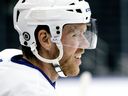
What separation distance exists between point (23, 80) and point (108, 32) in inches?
208

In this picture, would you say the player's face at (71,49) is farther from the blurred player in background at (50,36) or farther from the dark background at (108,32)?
the dark background at (108,32)

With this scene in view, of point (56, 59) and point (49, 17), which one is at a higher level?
point (49, 17)

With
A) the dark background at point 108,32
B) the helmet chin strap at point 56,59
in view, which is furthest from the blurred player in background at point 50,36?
the dark background at point 108,32

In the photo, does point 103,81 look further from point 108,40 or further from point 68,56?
point 68,56

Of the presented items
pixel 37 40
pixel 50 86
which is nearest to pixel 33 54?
pixel 37 40

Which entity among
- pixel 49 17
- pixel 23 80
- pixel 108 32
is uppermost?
pixel 49 17

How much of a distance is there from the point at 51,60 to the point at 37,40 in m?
0.10

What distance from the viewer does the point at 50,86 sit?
1934 mm

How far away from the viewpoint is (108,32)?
23.4ft

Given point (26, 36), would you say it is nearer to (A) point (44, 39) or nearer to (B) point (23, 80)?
(A) point (44, 39)

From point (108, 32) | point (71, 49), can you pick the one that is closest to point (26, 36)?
point (71, 49)

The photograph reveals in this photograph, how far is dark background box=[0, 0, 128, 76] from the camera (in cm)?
684

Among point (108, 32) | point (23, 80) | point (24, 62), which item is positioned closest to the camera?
point (23, 80)

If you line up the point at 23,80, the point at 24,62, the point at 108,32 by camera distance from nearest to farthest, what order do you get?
the point at 23,80, the point at 24,62, the point at 108,32
